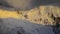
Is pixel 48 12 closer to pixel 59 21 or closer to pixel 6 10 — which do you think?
pixel 59 21

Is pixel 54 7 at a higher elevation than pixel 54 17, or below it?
higher

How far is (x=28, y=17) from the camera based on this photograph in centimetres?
129

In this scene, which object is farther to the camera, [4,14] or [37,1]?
[37,1]

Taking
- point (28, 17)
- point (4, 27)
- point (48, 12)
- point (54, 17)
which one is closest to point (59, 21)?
point (54, 17)

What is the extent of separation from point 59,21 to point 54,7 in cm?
25

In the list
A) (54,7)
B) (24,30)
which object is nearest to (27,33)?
(24,30)

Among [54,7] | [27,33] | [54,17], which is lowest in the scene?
[27,33]

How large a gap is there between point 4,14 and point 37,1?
1.70 ft

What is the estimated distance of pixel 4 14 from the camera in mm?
1271

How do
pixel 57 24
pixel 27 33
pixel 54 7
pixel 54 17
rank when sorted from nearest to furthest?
pixel 27 33 < pixel 57 24 < pixel 54 17 < pixel 54 7

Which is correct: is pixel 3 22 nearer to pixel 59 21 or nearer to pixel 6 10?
pixel 6 10

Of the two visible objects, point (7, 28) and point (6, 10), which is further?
point (6, 10)

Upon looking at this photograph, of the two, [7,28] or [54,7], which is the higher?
[54,7]

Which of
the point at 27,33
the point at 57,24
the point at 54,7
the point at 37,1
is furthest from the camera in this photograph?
the point at 37,1
